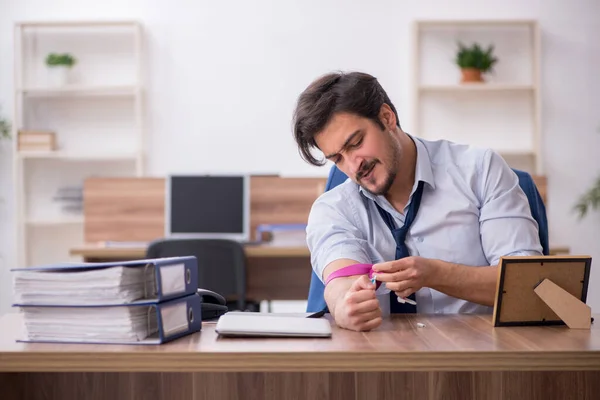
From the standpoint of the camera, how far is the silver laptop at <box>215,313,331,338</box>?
4.05 feet

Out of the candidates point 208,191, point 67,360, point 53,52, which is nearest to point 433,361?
point 67,360

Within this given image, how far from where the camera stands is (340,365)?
3.60 ft

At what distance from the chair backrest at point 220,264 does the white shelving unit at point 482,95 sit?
7.57ft

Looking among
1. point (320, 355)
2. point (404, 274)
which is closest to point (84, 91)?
point (404, 274)

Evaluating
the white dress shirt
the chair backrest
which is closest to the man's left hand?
the white dress shirt

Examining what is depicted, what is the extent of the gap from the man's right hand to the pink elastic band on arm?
0.32 feet

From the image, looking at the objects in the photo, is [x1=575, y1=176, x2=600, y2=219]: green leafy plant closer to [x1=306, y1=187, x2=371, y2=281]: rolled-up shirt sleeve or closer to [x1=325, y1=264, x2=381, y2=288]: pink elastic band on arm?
[x1=306, y1=187, x2=371, y2=281]: rolled-up shirt sleeve

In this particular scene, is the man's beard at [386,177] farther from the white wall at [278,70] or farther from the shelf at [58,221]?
the shelf at [58,221]

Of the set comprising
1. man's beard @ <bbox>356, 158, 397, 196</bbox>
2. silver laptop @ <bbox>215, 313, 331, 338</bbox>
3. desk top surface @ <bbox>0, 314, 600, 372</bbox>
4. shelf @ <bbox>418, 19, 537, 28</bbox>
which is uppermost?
shelf @ <bbox>418, 19, 537, 28</bbox>

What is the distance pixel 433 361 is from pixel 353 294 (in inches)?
11.7

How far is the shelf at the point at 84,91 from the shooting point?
5164 millimetres

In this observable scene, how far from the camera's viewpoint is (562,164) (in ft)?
17.4

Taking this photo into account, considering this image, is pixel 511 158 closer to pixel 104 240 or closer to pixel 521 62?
pixel 521 62

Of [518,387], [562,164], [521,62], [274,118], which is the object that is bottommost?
[518,387]
